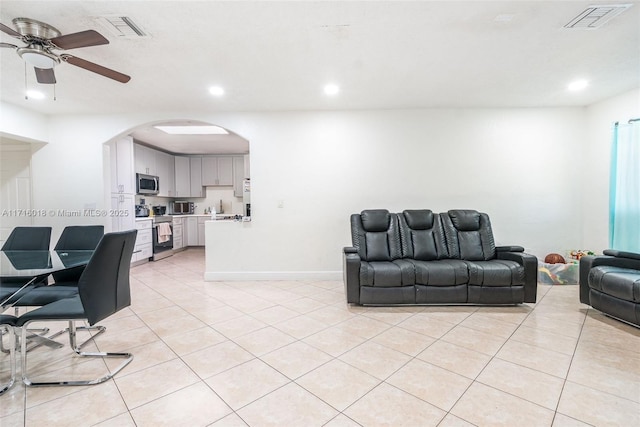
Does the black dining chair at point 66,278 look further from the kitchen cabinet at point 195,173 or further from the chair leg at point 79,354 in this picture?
the kitchen cabinet at point 195,173

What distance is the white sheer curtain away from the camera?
129 inches

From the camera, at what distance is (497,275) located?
2904 millimetres

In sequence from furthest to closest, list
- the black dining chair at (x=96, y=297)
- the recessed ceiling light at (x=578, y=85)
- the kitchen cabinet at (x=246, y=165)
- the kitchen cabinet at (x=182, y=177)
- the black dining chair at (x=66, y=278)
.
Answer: the kitchen cabinet at (x=182, y=177)
the kitchen cabinet at (x=246, y=165)
the recessed ceiling light at (x=578, y=85)
the black dining chair at (x=66, y=278)
the black dining chair at (x=96, y=297)

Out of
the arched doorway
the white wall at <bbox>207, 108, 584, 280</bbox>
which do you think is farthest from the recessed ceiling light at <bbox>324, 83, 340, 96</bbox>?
the arched doorway

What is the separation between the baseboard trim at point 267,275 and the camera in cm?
411

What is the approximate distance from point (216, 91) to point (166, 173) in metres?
4.20

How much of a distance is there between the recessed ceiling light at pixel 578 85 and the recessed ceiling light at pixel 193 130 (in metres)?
4.90

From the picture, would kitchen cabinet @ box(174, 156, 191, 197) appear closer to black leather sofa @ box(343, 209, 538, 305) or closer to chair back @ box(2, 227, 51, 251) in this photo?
chair back @ box(2, 227, 51, 251)

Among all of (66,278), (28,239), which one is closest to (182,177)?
(28,239)

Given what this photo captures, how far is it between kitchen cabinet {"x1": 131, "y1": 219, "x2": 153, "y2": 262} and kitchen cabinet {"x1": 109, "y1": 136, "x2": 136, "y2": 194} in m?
0.65

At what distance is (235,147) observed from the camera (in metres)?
6.35

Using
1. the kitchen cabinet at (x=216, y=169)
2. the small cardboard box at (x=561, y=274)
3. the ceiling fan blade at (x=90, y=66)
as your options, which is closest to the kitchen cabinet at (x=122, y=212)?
the kitchen cabinet at (x=216, y=169)

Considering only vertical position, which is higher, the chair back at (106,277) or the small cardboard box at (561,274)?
the chair back at (106,277)

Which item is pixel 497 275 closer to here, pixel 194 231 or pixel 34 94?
pixel 34 94
